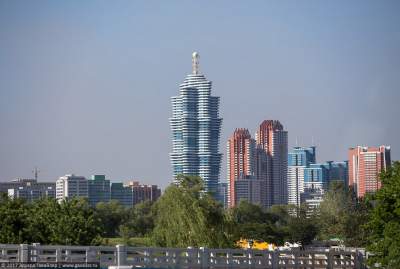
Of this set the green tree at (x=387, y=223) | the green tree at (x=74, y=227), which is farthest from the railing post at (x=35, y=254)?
the green tree at (x=387, y=223)

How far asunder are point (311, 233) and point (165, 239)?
78457 millimetres

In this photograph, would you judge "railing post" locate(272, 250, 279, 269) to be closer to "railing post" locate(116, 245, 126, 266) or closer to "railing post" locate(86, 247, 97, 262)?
"railing post" locate(116, 245, 126, 266)

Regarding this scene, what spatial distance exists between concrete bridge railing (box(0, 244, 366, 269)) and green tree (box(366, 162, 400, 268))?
1.72m

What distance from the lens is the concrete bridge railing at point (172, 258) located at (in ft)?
114

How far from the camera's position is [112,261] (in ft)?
114

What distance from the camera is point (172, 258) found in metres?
36.3

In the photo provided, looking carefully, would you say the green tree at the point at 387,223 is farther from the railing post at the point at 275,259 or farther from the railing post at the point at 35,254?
the railing post at the point at 35,254

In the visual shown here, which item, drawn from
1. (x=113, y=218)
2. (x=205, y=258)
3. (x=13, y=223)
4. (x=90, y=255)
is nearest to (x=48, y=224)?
(x=13, y=223)

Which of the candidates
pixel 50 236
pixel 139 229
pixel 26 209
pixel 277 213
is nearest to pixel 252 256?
pixel 50 236

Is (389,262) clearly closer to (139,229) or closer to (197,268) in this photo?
(197,268)

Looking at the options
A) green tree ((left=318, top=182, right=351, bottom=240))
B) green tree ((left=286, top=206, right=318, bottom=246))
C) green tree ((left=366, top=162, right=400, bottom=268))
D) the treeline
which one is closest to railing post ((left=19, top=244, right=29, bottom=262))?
the treeline

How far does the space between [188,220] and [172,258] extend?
1663cm

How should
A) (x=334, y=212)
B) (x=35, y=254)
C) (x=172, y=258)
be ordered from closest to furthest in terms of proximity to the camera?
(x=35, y=254)
(x=172, y=258)
(x=334, y=212)

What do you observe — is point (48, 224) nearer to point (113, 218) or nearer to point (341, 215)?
point (341, 215)
